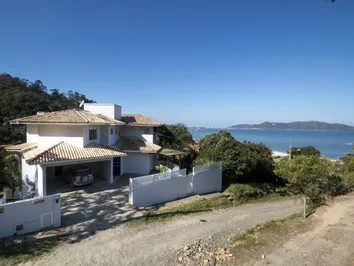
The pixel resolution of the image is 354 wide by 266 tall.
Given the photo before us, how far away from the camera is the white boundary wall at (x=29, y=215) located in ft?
30.6

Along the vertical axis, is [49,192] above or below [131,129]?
below

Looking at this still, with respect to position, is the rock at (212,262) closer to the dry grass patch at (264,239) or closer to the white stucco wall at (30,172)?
the dry grass patch at (264,239)

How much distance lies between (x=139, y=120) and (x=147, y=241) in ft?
53.1

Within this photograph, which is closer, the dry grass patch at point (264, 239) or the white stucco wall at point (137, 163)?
the dry grass patch at point (264, 239)

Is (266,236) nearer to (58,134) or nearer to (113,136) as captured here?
(58,134)

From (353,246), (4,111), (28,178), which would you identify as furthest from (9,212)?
(4,111)

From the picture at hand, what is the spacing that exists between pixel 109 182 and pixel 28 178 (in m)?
5.81

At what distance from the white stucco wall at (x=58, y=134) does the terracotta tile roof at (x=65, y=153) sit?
471 mm

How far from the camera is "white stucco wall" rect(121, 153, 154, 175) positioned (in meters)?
21.7

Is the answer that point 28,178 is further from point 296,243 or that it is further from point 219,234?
point 296,243

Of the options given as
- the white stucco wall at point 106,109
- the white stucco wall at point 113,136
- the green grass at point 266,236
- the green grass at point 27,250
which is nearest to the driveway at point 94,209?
the green grass at point 27,250

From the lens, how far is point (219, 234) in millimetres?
10484

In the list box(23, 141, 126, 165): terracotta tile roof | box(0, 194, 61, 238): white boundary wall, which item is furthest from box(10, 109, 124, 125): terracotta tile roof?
box(0, 194, 61, 238): white boundary wall

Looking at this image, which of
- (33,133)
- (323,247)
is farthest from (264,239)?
(33,133)
